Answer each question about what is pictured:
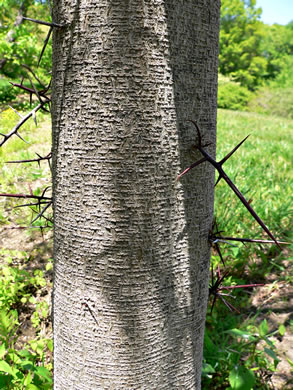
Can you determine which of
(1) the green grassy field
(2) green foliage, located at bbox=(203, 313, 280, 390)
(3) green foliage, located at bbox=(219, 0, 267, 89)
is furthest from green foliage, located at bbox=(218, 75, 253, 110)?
(2) green foliage, located at bbox=(203, 313, 280, 390)

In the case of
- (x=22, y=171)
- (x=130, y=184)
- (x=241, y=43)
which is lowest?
(x=22, y=171)

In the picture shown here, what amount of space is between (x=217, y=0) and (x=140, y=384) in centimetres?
111

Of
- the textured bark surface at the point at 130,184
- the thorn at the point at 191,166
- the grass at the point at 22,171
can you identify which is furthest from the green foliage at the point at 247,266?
the grass at the point at 22,171

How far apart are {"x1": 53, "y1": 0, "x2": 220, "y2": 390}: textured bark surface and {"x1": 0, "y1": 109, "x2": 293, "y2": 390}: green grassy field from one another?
485 millimetres

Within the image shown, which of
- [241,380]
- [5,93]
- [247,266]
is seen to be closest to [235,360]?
[241,380]

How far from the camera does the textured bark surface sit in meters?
0.72

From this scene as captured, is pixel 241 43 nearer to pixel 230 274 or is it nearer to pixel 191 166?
pixel 230 274

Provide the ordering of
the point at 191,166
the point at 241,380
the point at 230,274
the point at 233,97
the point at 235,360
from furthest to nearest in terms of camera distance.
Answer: the point at 233,97
the point at 230,274
the point at 235,360
the point at 241,380
the point at 191,166

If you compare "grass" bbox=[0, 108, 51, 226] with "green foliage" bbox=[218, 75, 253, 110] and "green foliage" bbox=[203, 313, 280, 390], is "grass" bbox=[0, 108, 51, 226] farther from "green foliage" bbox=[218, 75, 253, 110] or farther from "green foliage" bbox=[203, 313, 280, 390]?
"green foliage" bbox=[218, 75, 253, 110]

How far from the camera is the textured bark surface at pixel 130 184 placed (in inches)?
28.3

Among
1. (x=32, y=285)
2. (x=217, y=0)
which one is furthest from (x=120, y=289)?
(x=32, y=285)

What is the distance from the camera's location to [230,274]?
2.53m

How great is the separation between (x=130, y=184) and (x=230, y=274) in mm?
2032

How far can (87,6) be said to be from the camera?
0.71m
